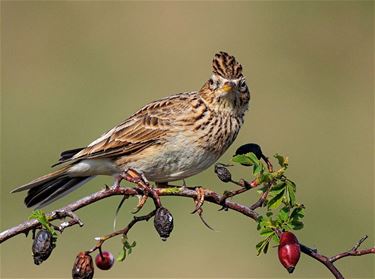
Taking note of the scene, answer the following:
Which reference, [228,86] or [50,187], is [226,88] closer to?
[228,86]

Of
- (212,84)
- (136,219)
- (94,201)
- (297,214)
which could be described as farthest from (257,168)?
(212,84)

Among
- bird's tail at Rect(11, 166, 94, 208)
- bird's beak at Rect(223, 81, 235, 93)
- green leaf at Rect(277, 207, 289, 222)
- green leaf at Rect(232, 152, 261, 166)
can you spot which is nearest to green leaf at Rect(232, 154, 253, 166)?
green leaf at Rect(232, 152, 261, 166)

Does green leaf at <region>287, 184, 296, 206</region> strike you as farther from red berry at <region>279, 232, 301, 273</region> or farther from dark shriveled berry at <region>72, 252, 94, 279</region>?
dark shriveled berry at <region>72, 252, 94, 279</region>

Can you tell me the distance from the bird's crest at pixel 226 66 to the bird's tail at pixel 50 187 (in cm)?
134

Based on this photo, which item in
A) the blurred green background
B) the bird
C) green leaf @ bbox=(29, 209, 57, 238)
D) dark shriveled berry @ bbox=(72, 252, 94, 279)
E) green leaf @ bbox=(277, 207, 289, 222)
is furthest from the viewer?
the blurred green background

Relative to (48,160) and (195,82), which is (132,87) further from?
(48,160)

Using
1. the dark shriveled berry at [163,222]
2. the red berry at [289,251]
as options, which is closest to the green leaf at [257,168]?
the red berry at [289,251]

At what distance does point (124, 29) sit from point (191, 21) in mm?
1468

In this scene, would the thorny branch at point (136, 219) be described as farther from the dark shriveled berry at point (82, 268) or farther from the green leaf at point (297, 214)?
the green leaf at point (297, 214)

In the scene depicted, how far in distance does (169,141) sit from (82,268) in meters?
2.86

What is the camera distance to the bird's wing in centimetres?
724

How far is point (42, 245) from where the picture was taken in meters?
4.16

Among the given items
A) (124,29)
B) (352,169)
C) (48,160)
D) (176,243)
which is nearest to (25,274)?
(176,243)

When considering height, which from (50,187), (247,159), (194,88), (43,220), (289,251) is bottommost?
(289,251)
